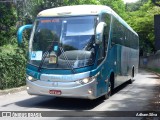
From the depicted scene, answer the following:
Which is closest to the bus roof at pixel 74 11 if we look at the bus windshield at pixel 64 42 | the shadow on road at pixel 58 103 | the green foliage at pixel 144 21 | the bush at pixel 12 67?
the bus windshield at pixel 64 42

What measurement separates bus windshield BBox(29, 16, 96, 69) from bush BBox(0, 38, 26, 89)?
14.0 ft

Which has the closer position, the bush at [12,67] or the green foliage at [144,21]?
the bush at [12,67]

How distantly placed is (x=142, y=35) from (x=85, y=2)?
65.5ft

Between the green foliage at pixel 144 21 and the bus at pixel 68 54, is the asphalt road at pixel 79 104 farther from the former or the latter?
the green foliage at pixel 144 21

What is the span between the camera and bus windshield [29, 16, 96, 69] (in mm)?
10188

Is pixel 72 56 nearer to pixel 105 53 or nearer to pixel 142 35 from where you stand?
pixel 105 53

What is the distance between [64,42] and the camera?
1041 centimetres

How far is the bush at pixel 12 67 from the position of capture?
48.0ft

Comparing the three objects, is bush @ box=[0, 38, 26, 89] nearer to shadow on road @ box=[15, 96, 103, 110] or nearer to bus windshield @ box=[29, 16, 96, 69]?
shadow on road @ box=[15, 96, 103, 110]

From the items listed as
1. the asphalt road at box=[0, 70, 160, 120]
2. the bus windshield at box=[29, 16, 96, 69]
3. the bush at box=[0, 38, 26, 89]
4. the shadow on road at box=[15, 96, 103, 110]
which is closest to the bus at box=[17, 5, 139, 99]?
the bus windshield at box=[29, 16, 96, 69]

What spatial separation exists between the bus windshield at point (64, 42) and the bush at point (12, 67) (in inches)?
168

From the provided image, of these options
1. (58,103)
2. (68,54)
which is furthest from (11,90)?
(68,54)

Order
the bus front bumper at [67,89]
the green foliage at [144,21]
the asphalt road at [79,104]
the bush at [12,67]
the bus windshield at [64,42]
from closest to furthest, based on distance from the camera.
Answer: the bus front bumper at [67,89], the bus windshield at [64,42], the asphalt road at [79,104], the bush at [12,67], the green foliage at [144,21]

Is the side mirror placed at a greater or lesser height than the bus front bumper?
greater
